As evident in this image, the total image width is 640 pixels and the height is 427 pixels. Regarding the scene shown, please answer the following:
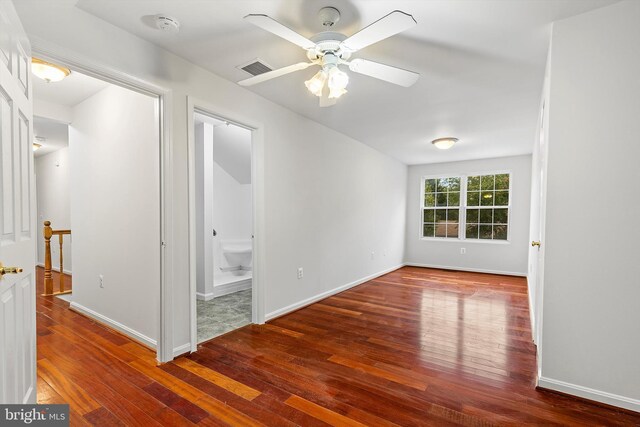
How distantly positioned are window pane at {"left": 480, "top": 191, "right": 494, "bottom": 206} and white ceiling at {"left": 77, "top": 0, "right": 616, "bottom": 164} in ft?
8.60

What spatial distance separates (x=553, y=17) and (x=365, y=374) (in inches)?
103

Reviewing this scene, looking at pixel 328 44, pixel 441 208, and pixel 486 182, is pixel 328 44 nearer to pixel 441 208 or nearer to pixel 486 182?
pixel 486 182

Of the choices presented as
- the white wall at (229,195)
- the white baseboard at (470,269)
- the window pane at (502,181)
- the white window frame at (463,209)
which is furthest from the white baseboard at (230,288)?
the window pane at (502,181)

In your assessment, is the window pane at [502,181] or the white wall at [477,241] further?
the window pane at [502,181]

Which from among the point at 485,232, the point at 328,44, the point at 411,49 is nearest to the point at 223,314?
the point at 328,44

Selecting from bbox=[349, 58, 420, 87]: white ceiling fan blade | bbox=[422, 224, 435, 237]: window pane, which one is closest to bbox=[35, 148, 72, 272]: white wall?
bbox=[349, 58, 420, 87]: white ceiling fan blade

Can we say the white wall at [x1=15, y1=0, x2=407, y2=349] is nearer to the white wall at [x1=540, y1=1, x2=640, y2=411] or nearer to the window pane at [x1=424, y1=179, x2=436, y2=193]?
the window pane at [x1=424, y1=179, x2=436, y2=193]

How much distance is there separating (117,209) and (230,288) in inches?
79.3

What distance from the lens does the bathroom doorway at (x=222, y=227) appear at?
3527 millimetres

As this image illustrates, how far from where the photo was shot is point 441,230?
6762 mm

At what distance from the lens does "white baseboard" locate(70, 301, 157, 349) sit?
102 inches

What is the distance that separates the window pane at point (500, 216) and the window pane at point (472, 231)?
0.39 m

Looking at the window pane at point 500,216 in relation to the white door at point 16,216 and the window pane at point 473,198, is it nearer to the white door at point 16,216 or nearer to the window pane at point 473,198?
the window pane at point 473,198

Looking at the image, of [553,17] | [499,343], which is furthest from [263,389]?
[553,17]
